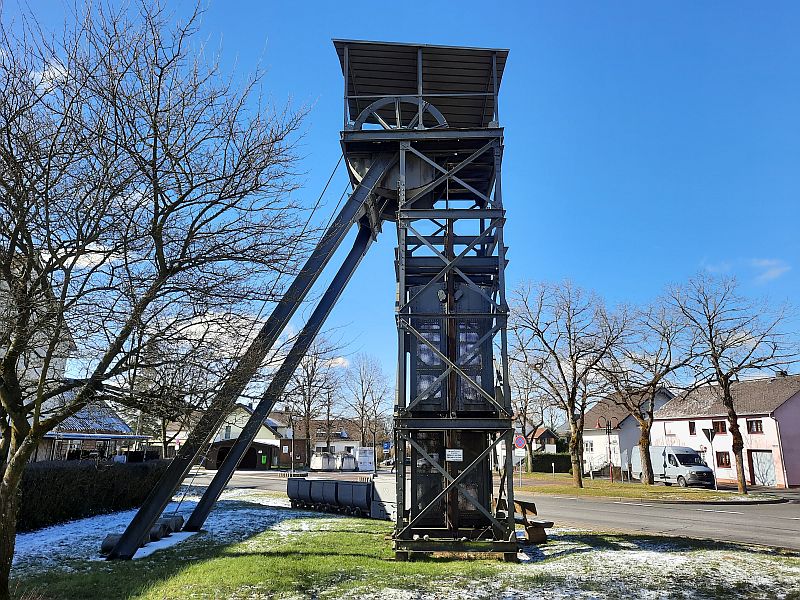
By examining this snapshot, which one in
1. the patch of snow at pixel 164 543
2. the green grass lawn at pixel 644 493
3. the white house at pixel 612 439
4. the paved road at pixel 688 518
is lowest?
the paved road at pixel 688 518

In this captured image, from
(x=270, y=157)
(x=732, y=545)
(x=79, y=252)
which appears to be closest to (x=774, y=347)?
(x=732, y=545)

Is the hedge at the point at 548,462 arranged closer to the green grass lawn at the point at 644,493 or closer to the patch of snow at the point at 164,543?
the green grass lawn at the point at 644,493

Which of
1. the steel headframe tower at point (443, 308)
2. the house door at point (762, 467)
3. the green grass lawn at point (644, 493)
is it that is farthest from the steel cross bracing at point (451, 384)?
the house door at point (762, 467)

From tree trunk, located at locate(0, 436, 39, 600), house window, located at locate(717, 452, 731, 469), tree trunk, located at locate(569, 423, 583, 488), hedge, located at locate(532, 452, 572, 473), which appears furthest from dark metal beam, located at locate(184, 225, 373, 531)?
hedge, located at locate(532, 452, 572, 473)

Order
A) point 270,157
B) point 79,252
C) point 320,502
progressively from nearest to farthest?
1. point 79,252
2. point 270,157
3. point 320,502

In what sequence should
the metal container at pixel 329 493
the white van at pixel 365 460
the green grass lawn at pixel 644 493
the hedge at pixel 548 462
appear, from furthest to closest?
the hedge at pixel 548 462 → the white van at pixel 365 460 → the green grass lawn at pixel 644 493 → the metal container at pixel 329 493

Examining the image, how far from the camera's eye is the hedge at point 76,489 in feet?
46.2

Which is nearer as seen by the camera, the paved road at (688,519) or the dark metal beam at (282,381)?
the dark metal beam at (282,381)

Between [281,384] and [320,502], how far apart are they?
1140cm

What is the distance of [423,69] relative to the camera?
47.7ft

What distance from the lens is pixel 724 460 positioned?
4069 centimetres

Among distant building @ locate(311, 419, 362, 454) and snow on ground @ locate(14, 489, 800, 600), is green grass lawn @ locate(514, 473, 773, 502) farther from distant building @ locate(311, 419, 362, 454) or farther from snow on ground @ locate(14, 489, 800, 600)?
distant building @ locate(311, 419, 362, 454)

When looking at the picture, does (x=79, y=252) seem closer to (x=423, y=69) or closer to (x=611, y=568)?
(x=611, y=568)

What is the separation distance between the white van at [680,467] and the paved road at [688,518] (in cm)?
688
